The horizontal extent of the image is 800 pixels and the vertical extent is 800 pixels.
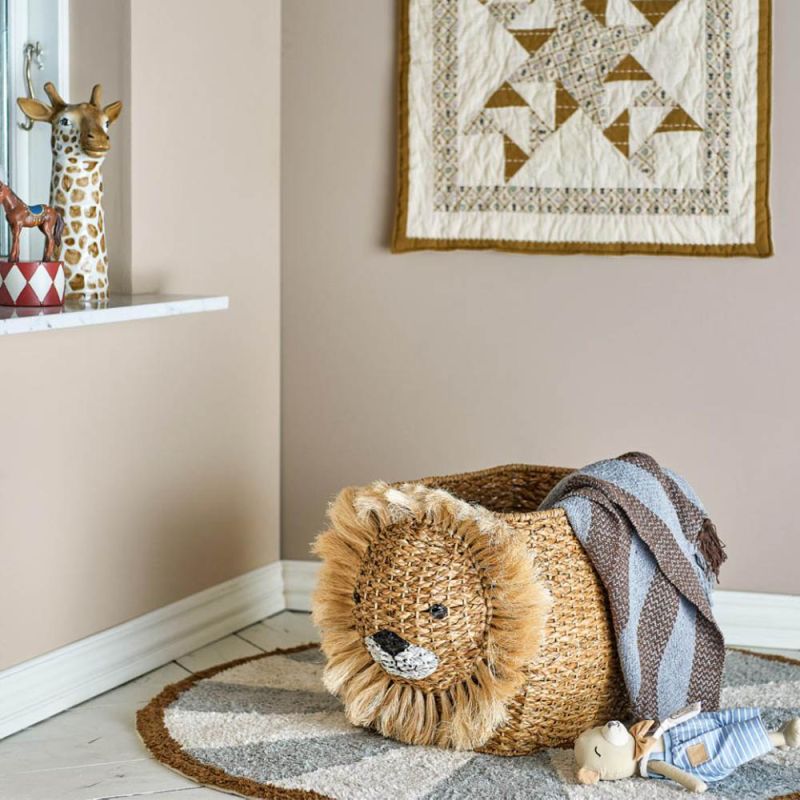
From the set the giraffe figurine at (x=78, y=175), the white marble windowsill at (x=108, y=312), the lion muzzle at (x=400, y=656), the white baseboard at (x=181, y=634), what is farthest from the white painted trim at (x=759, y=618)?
the giraffe figurine at (x=78, y=175)

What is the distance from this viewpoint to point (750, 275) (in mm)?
2680

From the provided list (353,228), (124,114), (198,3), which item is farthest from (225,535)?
(198,3)

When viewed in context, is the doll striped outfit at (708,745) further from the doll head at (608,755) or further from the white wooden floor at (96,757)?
the white wooden floor at (96,757)

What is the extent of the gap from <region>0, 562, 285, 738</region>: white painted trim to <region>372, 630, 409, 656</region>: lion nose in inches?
24.3

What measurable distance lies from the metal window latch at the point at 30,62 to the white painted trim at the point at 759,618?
1650 mm

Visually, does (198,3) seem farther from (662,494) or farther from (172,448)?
(662,494)

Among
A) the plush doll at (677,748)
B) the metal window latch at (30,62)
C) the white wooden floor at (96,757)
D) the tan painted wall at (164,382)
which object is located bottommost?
the white wooden floor at (96,757)

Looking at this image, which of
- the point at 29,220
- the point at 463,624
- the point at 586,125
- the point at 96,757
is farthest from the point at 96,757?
the point at 586,125

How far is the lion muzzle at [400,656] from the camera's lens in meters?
2.03

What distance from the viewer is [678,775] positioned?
1.95m

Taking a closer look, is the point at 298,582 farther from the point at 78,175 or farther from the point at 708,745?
the point at 708,745

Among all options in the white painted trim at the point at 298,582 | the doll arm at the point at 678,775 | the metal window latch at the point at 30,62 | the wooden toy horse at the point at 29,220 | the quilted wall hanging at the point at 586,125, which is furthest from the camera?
the white painted trim at the point at 298,582

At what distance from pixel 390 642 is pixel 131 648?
68cm

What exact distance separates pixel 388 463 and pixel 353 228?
515 millimetres
